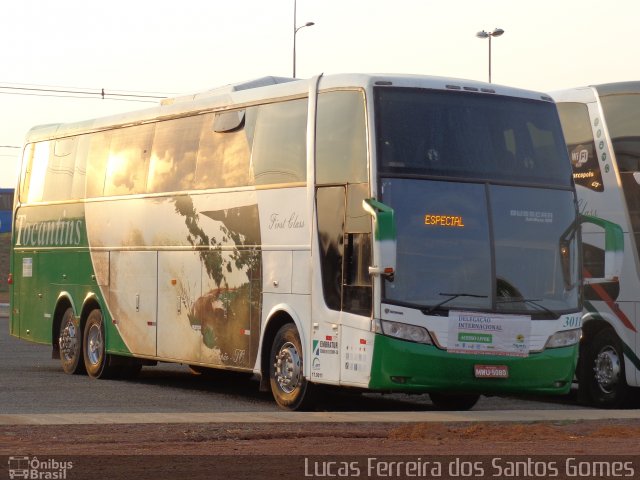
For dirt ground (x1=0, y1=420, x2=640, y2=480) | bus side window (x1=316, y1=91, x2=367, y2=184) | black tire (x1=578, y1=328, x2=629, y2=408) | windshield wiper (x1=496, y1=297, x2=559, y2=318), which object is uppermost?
bus side window (x1=316, y1=91, x2=367, y2=184)

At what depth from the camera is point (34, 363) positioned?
Answer: 988 inches

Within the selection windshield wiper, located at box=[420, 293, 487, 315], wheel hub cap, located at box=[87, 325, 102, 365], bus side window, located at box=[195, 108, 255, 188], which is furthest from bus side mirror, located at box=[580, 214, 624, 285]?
wheel hub cap, located at box=[87, 325, 102, 365]

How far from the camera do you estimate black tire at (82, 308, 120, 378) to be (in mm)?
21469

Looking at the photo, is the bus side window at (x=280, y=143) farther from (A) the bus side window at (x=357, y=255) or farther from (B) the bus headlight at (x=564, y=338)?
(B) the bus headlight at (x=564, y=338)

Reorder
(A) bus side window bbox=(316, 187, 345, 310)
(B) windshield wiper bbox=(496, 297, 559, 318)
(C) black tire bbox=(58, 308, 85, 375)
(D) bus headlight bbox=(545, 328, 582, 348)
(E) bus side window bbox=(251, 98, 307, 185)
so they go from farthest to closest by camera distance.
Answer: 1. (C) black tire bbox=(58, 308, 85, 375)
2. (E) bus side window bbox=(251, 98, 307, 185)
3. (D) bus headlight bbox=(545, 328, 582, 348)
4. (A) bus side window bbox=(316, 187, 345, 310)
5. (B) windshield wiper bbox=(496, 297, 559, 318)

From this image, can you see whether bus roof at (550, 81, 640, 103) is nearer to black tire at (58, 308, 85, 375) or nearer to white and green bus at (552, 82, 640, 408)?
white and green bus at (552, 82, 640, 408)

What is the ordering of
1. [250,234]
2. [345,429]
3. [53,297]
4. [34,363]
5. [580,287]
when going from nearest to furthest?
1. [345,429]
2. [580,287]
3. [250,234]
4. [53,297]
5. [34,363]

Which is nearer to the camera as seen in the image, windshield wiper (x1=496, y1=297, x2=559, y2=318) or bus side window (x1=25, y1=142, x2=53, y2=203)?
windshield wiper (x1=496, y1=297, x2=559, y2=318)

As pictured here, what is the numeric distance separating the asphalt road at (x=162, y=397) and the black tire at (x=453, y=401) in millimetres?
313

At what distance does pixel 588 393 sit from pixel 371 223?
4.80m

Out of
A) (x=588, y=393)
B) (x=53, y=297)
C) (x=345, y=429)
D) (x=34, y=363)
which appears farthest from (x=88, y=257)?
(x=345, y=429)
